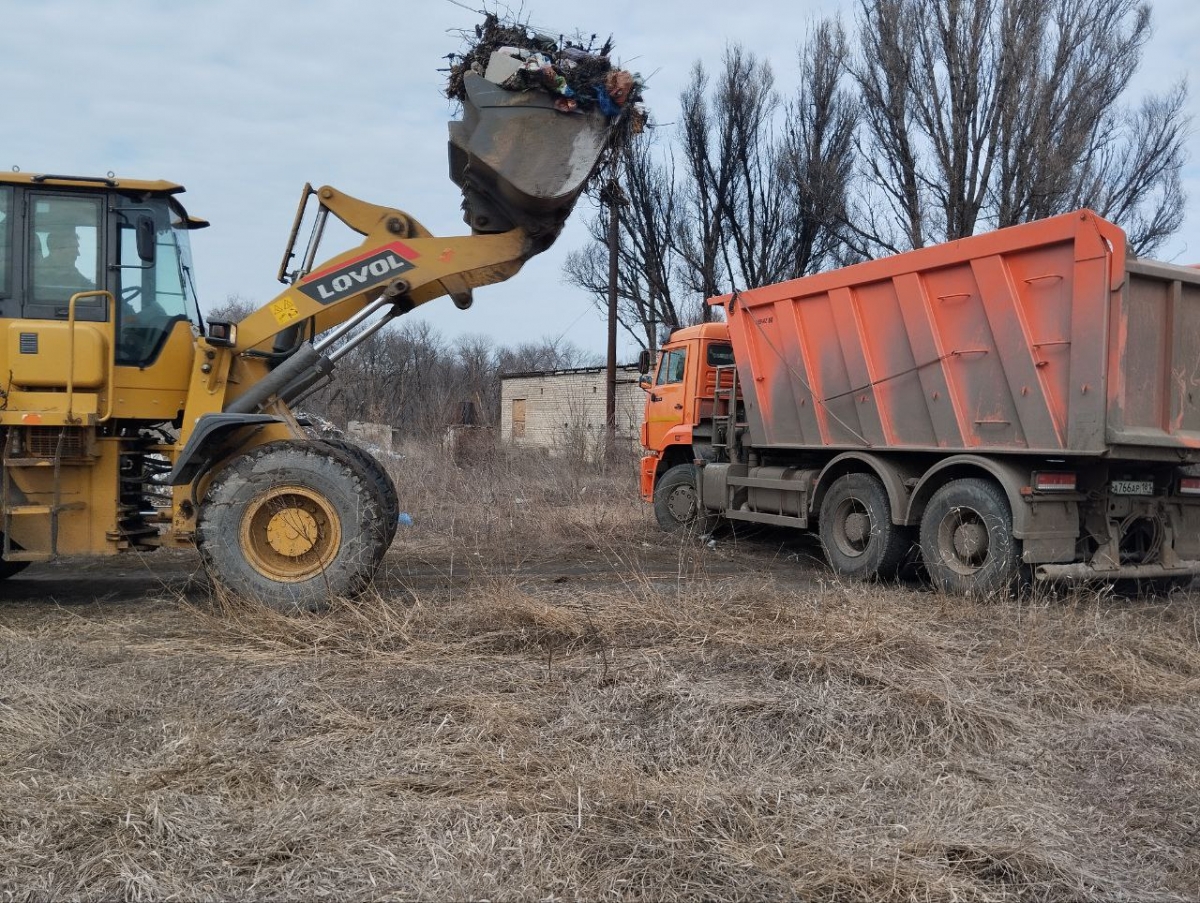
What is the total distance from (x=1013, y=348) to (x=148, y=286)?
619 centimetres

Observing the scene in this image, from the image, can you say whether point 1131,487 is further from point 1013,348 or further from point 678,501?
point 678,501

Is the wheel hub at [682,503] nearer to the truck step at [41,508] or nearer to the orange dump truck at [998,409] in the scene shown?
the orange dump truck at [998,409]

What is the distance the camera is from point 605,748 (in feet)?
12.7

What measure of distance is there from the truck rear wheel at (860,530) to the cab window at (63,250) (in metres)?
6.18

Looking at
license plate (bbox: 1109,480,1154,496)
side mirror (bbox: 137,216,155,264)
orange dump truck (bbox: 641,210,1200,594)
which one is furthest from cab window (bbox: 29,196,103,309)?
license plate (bbox: 1109,480,1154,496)

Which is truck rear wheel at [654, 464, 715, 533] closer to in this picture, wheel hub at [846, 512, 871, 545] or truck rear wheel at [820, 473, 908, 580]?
truck rear wheel at [820, 473, 908, 580]

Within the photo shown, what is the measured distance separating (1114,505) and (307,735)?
5.90 meters

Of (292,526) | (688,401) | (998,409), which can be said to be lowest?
(292,526)

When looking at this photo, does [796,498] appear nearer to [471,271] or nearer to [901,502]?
[901,502]

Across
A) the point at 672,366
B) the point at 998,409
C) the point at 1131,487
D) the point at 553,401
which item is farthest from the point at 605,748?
the point at 553,401

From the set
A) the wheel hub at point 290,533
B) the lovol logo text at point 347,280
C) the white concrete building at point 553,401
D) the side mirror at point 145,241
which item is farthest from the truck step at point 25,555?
the white concrete building at point 553,401

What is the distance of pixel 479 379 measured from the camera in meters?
39.5

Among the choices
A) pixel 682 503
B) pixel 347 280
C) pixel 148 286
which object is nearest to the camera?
pixel 148 286

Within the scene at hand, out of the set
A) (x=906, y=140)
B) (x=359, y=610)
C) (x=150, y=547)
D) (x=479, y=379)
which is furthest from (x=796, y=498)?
(x=479, y=379)
